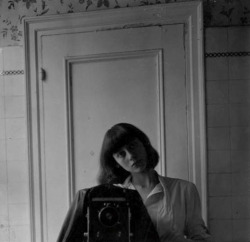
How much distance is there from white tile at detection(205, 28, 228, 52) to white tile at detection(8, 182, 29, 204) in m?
0.76

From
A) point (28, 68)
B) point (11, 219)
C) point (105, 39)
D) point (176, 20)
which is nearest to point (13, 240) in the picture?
point (11, 219)

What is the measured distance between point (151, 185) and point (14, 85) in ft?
2.03

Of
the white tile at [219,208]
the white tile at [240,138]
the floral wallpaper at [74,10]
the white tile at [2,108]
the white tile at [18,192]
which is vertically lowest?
the white tile at [219,208]

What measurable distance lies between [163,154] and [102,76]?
32 cm

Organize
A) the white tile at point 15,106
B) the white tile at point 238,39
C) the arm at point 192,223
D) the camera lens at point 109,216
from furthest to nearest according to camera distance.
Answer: the white tile at point 15,106, the white tile at point 238,39, the arm at point 192,223, the camera lens at point 109,216

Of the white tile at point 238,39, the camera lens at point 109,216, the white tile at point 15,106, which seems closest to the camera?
the camera lens at point 109,216

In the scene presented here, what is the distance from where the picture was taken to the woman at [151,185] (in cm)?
84

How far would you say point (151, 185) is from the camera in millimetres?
891

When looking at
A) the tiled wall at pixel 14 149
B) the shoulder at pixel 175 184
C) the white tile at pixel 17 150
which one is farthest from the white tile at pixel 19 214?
the shoulder at pixel 175 184

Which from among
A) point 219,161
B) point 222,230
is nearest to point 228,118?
point 219,161

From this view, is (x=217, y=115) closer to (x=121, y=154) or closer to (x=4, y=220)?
(x=121, y=154)

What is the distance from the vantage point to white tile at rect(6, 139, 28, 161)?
120 centimetres

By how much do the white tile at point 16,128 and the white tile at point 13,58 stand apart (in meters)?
0.18

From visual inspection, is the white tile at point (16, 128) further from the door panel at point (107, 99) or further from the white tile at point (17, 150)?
the door panel at point (107, 99)
